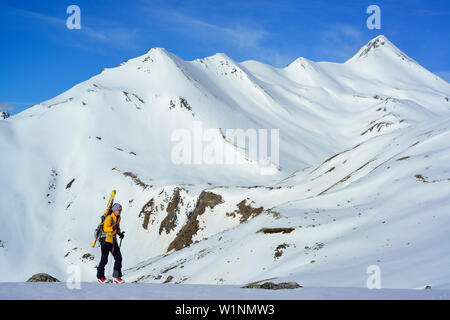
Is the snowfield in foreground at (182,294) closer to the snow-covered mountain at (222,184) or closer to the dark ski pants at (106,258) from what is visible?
the dark ski pants at (106,258)

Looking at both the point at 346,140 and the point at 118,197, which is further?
the point at 346,140

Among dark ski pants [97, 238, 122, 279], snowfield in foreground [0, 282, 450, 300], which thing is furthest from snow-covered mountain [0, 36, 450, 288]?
dark ski pants [97, 238, 122, 279]

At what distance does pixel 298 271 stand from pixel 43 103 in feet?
415

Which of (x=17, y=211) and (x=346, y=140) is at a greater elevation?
(x=346, y=140)

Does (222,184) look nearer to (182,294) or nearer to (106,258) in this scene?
(106,258)

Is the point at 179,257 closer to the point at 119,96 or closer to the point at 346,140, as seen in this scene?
the point at 119,96

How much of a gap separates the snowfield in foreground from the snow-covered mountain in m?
4.14

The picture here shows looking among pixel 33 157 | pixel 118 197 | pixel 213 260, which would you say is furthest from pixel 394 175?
pixel 33 157

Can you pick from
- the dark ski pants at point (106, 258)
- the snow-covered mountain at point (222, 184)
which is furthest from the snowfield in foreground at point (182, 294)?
the snow-covered mountain at point (222, 184)

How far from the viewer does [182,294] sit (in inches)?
348

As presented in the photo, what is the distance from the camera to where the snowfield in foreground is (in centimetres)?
823

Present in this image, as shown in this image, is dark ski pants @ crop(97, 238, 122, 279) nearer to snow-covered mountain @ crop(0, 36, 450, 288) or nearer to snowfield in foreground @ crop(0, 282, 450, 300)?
snowfield in foreground @ crop(0, 282, 450, 300)

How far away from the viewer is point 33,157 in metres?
95.9
